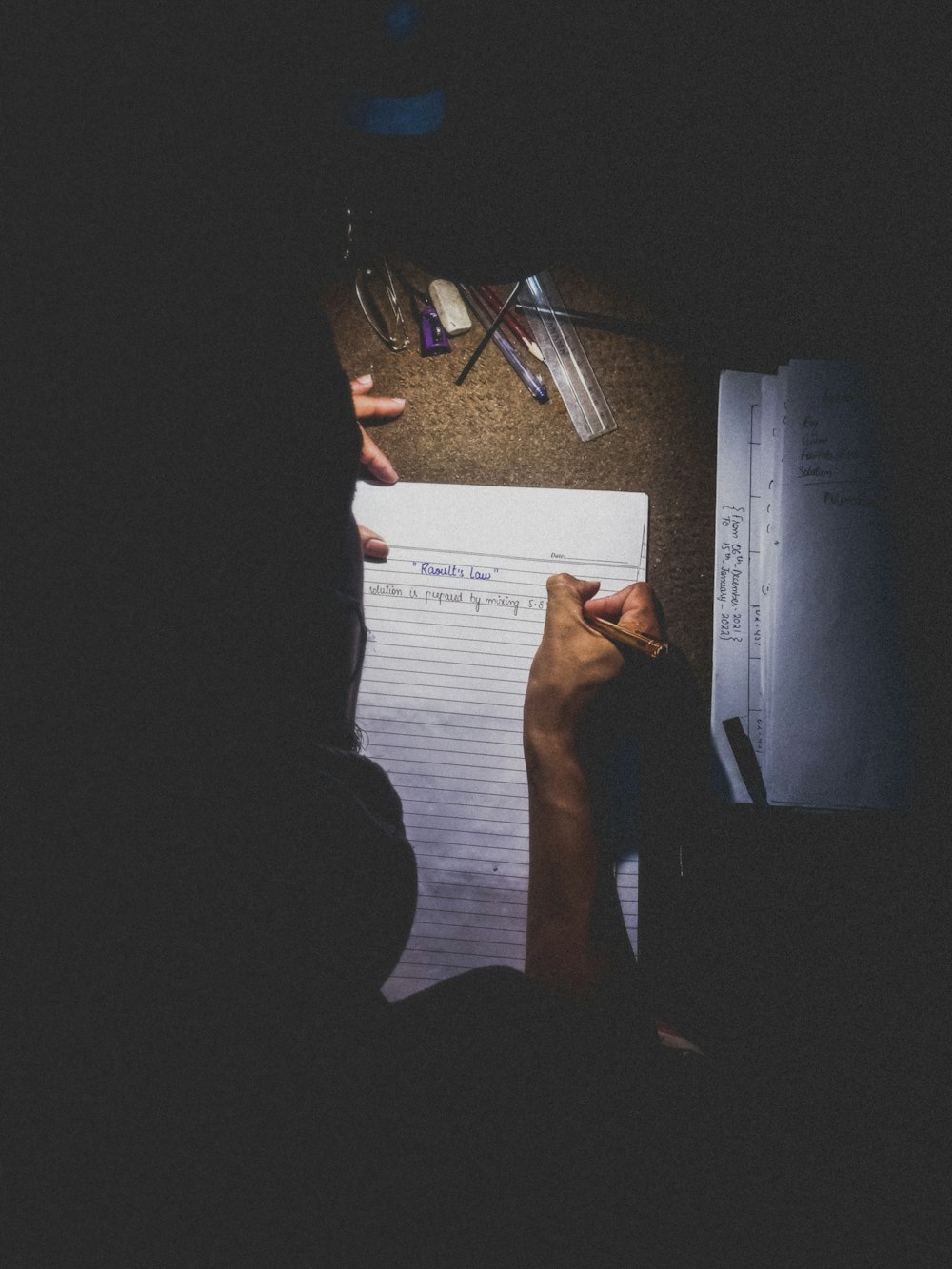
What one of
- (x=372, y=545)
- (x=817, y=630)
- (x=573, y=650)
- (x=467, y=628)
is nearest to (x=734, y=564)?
(x=817, y=630)

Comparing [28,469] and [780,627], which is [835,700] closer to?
[780,627]

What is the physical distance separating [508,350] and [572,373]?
9 centimetres

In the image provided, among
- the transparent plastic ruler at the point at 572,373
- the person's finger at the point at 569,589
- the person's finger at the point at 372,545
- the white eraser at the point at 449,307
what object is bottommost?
the person's finger at the point at 569,589

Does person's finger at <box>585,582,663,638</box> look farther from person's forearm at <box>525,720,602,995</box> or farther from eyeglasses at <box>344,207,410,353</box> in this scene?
eyeglasses at <box>344,207,410,353</box>

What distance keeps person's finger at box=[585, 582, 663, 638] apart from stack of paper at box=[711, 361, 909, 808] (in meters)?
0.09

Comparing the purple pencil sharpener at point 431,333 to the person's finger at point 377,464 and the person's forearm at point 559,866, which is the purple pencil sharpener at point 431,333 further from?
Answer: the person's forearm at point 559,866

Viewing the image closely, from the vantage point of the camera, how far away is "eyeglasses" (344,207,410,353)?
2.84 feet

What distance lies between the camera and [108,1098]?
0.66 meters

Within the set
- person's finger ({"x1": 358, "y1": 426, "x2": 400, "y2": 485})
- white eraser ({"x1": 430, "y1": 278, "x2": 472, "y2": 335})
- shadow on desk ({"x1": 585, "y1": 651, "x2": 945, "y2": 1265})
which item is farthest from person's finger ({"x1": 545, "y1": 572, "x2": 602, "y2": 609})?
white eraser ({"x1": 430, "y1": 278, "x2": 472, "y2": 335})

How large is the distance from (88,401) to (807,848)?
90 cm

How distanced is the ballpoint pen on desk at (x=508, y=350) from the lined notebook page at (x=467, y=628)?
13 centimetres

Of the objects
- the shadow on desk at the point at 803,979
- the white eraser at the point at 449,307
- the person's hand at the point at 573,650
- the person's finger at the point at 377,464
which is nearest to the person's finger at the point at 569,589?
the person's hand at the point at 573,650

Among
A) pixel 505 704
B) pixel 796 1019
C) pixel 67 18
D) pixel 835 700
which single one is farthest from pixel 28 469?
pixel 796 1019

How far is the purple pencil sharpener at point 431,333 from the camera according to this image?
0.86 metres
